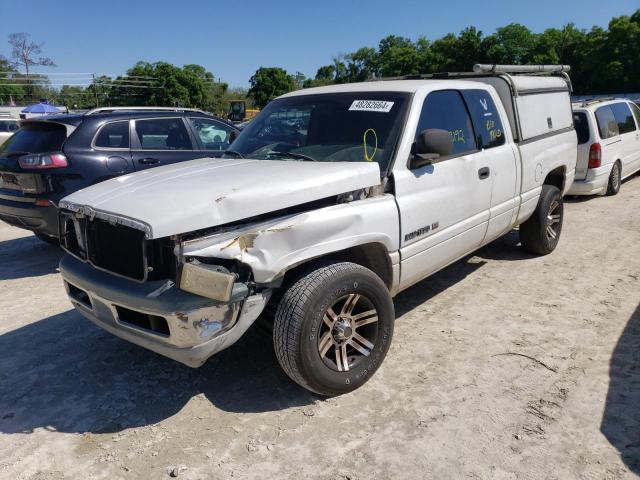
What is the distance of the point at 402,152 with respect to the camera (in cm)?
339

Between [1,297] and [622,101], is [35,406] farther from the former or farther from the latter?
[622,101]

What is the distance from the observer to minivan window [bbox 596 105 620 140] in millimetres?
8328

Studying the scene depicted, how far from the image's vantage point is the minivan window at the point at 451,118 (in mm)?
3740

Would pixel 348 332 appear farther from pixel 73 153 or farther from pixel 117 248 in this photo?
pixel 73 153

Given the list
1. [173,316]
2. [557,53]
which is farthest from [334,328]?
[557,53]

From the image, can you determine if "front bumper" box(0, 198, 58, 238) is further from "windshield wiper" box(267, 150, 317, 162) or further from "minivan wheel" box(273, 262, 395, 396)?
"minivan wheel" box(273, 262, 395, 396)

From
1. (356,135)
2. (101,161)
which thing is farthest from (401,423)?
(101,161)

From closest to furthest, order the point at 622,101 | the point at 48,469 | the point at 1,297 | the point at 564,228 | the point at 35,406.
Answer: the point at 48,469
the point at 35,406
the point at 1,297
the point at 564,228
the point at 622,101

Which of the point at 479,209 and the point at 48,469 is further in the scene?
the point at 479,209

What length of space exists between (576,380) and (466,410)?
0.85 metres

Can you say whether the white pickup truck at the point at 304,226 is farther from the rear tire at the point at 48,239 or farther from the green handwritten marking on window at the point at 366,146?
the rear tire at the point at 48,239

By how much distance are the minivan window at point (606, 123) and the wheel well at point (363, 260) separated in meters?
6.84

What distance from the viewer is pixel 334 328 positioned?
296 centimetres

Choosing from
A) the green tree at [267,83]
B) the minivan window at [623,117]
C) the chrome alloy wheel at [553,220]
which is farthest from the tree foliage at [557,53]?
the chrome alloy wheel at [553,220]
